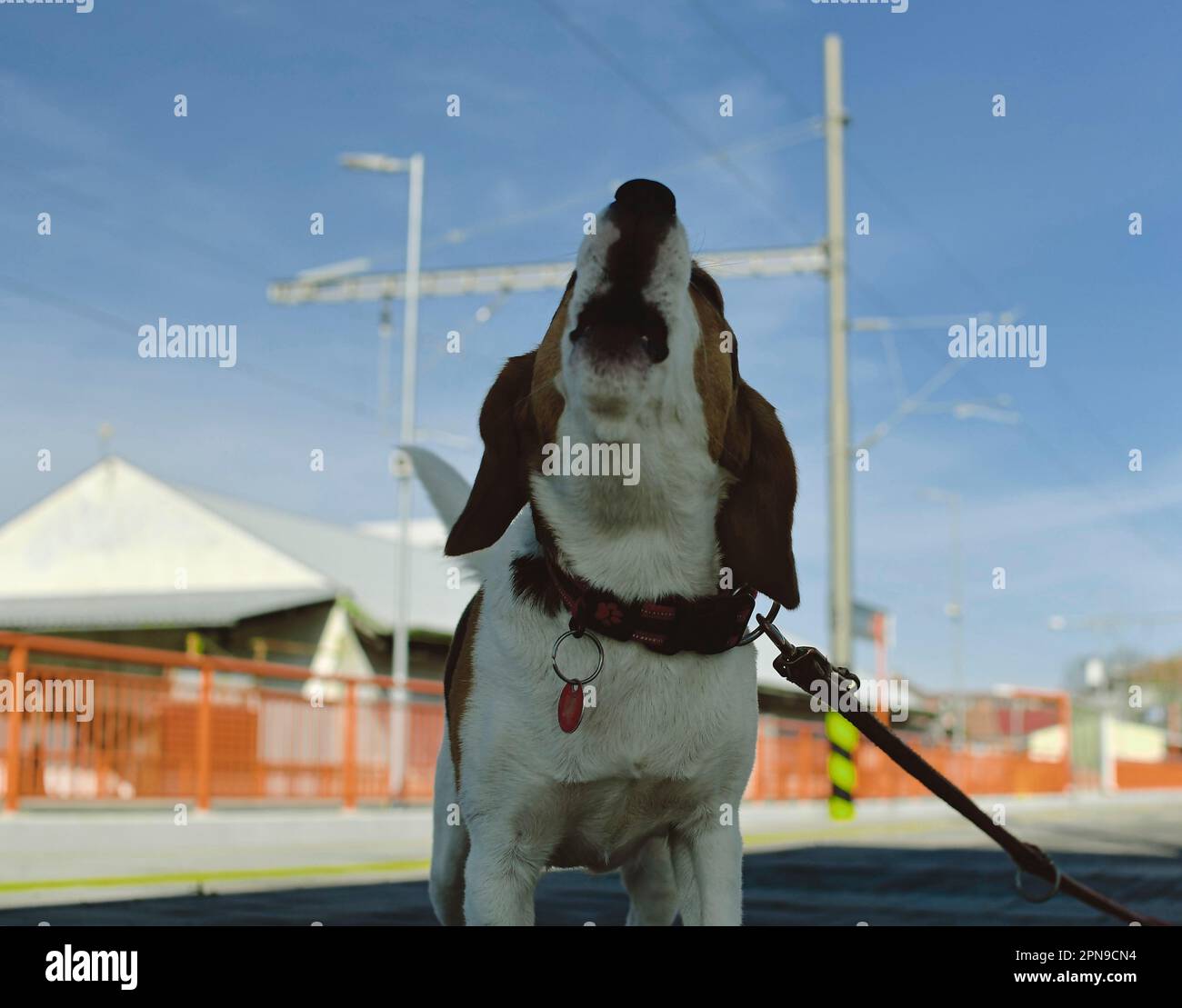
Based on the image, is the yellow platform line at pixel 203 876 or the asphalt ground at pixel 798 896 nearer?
the asphalt ground at pixel 798 896

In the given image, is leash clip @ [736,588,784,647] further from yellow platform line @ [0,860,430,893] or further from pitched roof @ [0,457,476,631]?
pitched roof @ [0,457,476,631]

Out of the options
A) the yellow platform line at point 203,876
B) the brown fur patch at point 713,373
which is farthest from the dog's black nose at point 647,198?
the yellow platform line at point 203,876

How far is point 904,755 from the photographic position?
393 centimetres

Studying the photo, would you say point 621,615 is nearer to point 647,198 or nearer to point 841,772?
point 647,198

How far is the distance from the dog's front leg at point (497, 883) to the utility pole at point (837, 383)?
1874cm

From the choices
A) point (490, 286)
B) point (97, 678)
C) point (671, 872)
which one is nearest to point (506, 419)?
point (671, 872)

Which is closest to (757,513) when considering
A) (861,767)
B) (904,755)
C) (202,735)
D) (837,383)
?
(904,755)

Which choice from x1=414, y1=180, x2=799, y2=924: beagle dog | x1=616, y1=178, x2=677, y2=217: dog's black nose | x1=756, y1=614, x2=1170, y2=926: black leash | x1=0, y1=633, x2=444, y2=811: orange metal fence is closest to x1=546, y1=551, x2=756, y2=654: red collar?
x1=414, y1=180, x2=799, y2=924: beagle dog

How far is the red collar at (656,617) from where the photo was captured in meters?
3.08

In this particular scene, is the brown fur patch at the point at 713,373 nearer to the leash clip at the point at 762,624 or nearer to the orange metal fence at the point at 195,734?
the leash clip at the point at 762,624

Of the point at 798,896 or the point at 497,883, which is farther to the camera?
the point at 798,896

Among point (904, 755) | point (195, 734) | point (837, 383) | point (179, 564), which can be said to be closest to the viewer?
point (904, 755)

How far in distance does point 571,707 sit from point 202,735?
35.7 feet
